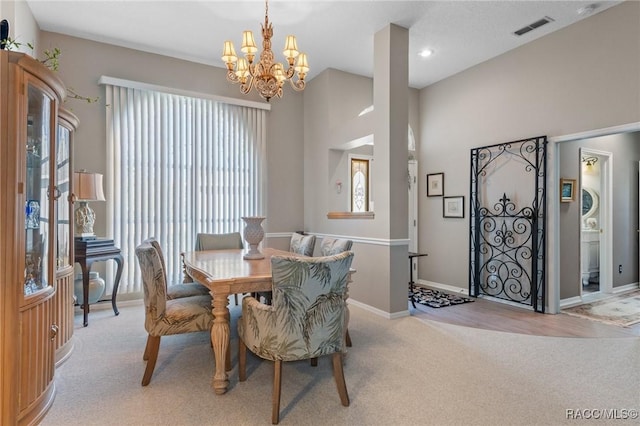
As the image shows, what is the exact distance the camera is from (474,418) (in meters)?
1.92

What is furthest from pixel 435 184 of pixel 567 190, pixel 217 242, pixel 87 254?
pixel 87 254

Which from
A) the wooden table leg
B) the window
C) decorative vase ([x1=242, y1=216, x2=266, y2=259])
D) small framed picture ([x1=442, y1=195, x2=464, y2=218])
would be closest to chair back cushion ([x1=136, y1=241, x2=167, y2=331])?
the wooden table leg

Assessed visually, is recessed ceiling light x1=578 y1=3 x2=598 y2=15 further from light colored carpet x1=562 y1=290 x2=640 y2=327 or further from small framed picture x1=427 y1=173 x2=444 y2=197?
light colored carpet x1=562 y1=290 x2=640 y2=327

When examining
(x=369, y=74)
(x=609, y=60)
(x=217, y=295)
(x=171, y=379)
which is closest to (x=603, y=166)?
(x=609, y=60)

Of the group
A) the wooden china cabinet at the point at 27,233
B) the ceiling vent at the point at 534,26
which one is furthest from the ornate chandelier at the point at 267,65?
the ceiling vent at the point at 534,26

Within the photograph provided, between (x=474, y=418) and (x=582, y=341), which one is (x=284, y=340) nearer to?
(x=474, y=418)

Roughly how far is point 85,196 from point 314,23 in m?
2.99

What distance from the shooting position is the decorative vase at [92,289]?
3.60 m

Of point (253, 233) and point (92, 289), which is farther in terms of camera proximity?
point (92, 289)

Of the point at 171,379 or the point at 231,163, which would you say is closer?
the point at 171,379

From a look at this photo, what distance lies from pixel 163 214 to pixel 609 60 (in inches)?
209

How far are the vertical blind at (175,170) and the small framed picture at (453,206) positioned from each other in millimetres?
2811

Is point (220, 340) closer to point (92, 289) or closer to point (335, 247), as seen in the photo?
point (335, 247)

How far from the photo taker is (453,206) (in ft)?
17.3
